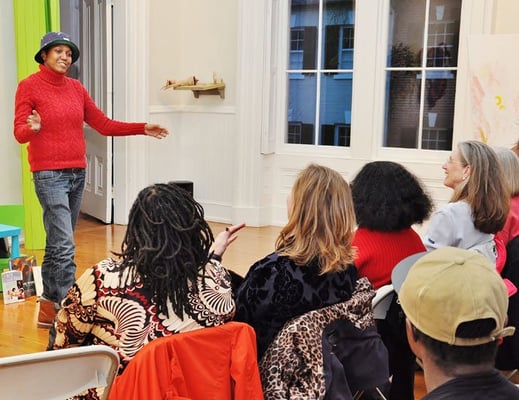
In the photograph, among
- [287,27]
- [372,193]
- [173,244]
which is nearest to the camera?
[173,244]

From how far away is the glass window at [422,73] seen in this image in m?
6.28

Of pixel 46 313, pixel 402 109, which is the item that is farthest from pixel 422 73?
pixel 46 313

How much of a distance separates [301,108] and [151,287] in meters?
5.42

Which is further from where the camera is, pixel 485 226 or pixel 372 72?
pixel 372 72

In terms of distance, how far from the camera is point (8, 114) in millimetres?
5734

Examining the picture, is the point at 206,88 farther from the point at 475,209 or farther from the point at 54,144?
the point at 475,209

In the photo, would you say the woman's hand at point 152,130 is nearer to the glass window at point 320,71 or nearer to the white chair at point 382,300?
the white chair at point 382,300

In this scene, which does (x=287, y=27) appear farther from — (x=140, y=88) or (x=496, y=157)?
(x=496, y=157)

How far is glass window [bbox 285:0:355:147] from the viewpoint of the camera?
680cm

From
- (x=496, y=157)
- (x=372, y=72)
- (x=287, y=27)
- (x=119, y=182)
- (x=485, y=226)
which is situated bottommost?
(x=119, y=182)

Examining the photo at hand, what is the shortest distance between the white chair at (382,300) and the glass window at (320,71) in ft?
14.9

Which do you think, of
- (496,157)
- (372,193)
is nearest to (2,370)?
(372,193)

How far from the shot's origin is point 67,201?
3867mm

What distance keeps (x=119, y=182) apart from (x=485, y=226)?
492cm
